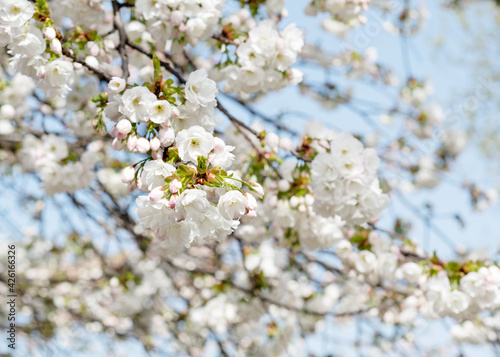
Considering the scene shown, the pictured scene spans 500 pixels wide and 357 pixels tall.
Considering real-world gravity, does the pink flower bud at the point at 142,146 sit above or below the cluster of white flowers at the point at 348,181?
above

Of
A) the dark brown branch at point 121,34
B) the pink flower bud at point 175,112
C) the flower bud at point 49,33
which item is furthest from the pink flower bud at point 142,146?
the flower bud at point 49,33

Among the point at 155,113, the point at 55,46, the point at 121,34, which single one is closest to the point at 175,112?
the point at 155,113

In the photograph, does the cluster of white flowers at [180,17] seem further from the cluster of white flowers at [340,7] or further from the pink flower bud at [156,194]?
the pink flower bud at [156,194]

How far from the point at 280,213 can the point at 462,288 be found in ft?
3.09

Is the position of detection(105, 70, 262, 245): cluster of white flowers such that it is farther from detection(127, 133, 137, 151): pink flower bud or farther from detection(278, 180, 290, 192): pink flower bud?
detection(278, 180, 290, 192): pink flower bud

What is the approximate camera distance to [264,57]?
1.91 m

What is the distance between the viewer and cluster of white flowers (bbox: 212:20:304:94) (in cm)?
191

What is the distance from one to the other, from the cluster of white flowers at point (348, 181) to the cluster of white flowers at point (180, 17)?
2.43 feet

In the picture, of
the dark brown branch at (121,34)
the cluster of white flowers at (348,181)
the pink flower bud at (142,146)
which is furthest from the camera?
the cluster of white flowers at (348,181)

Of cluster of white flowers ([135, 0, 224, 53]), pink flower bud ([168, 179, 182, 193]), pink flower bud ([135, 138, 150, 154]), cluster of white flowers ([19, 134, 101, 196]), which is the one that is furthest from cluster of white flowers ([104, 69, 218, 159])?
cluster of white flowers ([19, 134, 101, 196])

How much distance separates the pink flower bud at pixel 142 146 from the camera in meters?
1.24

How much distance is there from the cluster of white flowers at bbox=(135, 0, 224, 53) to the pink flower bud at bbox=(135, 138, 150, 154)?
762mm

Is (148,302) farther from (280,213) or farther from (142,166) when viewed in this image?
(142,166)

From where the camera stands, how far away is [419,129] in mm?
5797
